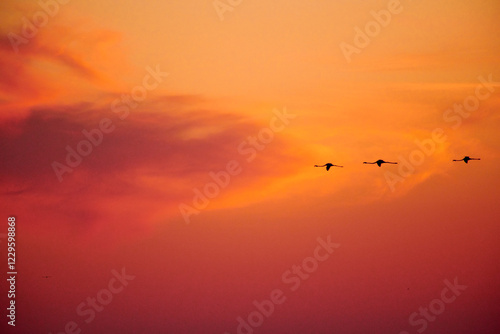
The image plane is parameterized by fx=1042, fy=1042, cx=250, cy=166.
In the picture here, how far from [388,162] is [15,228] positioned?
4665 centimetres

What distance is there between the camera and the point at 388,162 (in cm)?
13175

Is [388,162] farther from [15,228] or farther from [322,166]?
[15,228]

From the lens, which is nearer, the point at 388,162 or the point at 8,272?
the point at 8,272

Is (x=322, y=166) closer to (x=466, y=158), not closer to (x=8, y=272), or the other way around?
(x=466, y=158)

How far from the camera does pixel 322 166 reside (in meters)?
132

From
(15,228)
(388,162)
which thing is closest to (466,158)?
(388,162)

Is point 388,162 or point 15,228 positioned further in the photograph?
point 388,162

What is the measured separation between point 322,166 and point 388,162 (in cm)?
836

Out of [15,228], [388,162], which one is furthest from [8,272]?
[388,162]

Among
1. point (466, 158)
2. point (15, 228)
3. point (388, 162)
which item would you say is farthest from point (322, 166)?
point (15, 228)

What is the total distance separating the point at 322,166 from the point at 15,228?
3862 cm

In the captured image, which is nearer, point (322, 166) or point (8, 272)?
point (8, 272)

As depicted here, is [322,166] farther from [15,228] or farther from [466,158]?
[15,228]

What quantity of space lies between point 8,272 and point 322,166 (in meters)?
40.6
